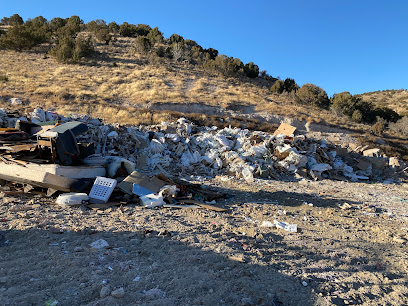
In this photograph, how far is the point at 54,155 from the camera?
16.6 ft

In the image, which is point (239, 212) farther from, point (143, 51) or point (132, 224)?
point (143, 51)

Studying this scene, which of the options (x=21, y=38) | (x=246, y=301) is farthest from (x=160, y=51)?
(x=246, y=301)

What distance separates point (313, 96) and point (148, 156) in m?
21.7

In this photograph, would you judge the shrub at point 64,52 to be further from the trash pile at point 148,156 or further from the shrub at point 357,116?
the shrub at point 357,116

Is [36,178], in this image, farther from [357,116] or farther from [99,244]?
[357,116]

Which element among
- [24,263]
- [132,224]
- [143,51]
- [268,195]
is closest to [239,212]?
[268,195]

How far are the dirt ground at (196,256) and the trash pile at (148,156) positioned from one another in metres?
0.63

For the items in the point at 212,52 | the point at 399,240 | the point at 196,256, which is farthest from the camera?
the point at 212,52

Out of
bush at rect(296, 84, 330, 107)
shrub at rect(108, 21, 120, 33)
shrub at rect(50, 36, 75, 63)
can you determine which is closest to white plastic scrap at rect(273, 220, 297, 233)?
bush at rect(296, 84, 330, 107)

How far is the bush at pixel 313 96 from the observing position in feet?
83.6

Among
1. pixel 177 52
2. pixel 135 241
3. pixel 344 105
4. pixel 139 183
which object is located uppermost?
pixel 177 52

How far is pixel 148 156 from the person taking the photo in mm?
9180

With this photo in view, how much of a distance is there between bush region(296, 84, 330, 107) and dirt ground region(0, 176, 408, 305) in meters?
22.3

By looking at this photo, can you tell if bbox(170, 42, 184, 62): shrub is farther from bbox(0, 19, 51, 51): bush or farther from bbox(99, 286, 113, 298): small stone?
bbox(99, 286, 113, 298): small stone
